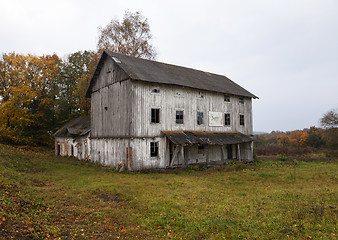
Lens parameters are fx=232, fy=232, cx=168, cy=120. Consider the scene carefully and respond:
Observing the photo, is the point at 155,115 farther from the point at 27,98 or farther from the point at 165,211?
the point at 27,98

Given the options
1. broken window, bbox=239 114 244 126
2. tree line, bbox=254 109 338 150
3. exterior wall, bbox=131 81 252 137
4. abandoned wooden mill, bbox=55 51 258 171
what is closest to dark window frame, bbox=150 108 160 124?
abandoned wooden mill, bbox=55 51 258 171

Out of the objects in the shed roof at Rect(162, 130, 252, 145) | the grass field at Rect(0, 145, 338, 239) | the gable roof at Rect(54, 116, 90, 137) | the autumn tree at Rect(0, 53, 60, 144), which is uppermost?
the autumn tree at Rect(0, 53, 60, 144)

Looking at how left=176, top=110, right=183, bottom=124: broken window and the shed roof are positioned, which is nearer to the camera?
the shed roof

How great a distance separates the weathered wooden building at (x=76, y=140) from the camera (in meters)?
23.9

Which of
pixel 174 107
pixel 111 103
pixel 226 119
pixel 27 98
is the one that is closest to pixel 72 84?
pixel 27 98

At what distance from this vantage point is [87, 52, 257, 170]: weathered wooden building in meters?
18.2

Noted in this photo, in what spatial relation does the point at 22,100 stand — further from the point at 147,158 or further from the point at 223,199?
the point at 223,199

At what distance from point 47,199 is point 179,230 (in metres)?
5.89

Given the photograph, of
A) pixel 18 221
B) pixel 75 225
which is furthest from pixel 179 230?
pixel 18 221

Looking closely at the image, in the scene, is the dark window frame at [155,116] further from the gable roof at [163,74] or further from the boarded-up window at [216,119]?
the boarded-up window at [216,119]

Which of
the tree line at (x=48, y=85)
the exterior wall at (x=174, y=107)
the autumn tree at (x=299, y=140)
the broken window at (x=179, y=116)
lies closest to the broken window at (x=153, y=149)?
the exterior wall at (x=174, y=107)

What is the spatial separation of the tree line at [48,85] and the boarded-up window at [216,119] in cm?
1514

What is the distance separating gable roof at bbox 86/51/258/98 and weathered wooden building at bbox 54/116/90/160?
4.16 metres

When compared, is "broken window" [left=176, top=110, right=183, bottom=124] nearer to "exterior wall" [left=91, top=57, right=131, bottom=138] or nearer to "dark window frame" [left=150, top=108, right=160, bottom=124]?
"dark window frame" [left=150, top=108, right=160, bottom=124]
